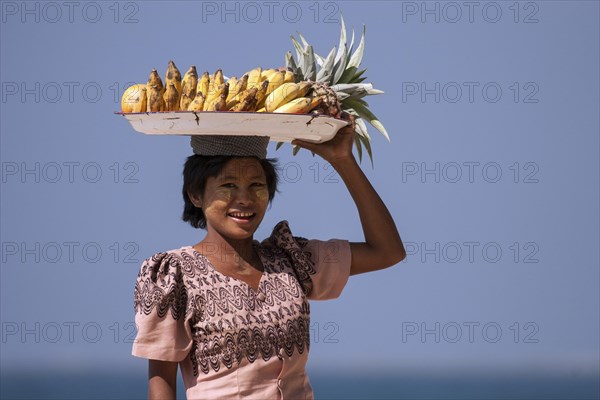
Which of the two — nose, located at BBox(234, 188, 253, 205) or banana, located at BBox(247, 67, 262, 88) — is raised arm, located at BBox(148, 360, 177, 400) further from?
banana, located at BBox(247, 67, 262, 88)

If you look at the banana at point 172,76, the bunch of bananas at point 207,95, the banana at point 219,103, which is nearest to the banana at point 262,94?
the bunch of bananas at point 207,95

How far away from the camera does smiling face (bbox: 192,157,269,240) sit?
12.1 feet

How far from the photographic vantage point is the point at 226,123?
11.6ft

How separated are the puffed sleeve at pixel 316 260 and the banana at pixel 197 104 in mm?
533

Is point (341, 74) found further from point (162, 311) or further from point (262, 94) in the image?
point (162, 311)

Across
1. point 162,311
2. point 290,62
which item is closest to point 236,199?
point 162,311

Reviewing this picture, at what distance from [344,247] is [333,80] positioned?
473mm

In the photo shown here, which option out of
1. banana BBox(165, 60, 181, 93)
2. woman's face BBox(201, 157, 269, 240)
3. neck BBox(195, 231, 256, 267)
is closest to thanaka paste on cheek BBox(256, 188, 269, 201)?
woman's face BBox(201, 157, 269, 240)

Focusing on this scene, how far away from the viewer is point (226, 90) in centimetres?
355

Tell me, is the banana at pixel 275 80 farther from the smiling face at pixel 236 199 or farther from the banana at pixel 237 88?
the smiling face at pixel 236 199

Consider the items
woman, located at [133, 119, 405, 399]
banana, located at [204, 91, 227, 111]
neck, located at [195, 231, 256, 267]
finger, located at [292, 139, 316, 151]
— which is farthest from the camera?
finger, located at [292, 139, 316, 151]

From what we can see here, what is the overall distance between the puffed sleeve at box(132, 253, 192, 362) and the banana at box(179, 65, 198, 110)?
0.41m

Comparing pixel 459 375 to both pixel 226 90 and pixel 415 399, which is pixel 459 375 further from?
pixel 226 90

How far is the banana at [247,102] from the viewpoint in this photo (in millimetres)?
3555
